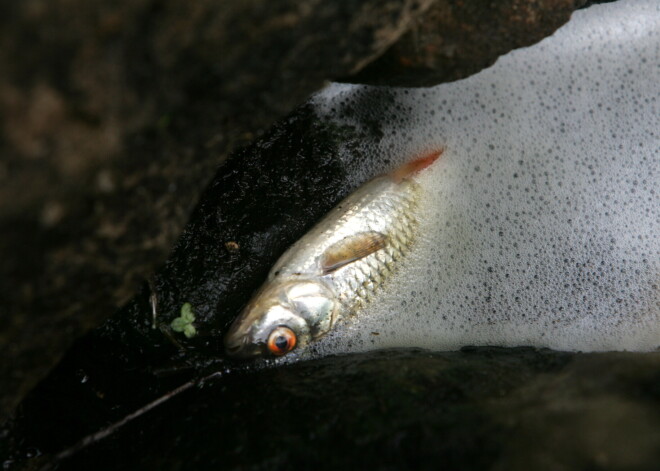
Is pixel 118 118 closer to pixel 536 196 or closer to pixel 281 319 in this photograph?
pixel 281 319

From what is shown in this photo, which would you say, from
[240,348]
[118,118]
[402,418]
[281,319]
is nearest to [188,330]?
[240,348]

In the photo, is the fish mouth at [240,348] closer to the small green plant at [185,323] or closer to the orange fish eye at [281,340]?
the orange fish eye at [281,340]

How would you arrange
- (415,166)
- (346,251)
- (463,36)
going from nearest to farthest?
(463,36)
(346,251)
(415,166)

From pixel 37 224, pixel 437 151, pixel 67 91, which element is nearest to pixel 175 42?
pixel 67 91

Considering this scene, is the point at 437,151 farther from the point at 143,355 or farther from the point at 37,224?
the point at 37,224

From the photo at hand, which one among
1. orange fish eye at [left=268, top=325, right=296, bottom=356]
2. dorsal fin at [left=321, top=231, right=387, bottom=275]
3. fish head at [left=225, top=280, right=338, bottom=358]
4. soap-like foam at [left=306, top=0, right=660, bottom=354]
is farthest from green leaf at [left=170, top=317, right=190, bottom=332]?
soap-like foam at [left=306, top=0, right=660, bottom=354]

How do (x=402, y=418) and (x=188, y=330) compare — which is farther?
(x=188, y=330)

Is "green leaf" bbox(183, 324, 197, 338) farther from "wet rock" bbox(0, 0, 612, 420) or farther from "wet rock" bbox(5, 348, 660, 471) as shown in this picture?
"wet rock" bbox(0, 0, 612, 420)

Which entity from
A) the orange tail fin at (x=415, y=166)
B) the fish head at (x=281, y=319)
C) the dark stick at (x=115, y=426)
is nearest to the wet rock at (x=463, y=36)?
the orange tail fin at (x=415, y=166)
